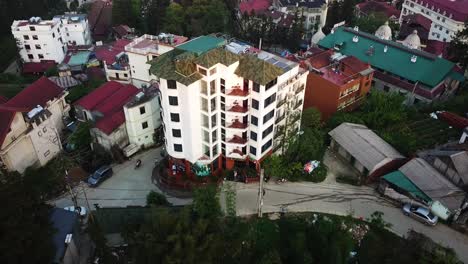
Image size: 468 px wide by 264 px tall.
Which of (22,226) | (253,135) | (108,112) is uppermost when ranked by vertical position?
(22,226)

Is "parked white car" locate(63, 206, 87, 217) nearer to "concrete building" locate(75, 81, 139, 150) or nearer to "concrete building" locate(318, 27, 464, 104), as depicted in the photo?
"concrete building" locate(75, 81, 139, 150)

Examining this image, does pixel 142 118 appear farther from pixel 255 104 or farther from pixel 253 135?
pixel 255 104

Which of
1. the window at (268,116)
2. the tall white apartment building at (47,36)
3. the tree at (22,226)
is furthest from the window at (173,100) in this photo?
the tall white apartment building at (47,36)

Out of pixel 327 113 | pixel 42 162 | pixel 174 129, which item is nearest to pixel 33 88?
pixel 42 162

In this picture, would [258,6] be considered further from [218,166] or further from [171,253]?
[171,253]

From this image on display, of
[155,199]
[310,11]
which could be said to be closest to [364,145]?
[155,199]

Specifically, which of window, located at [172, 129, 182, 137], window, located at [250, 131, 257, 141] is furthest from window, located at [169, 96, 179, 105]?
window, located at [250, 131, 257, 141]

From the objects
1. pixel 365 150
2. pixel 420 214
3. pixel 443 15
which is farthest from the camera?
pixel 443 15
